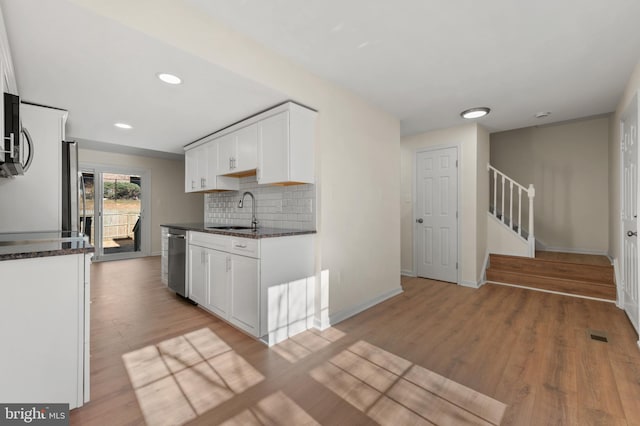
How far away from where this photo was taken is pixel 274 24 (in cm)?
200

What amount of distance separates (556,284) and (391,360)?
328 centimetres

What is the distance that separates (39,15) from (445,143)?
4.49m

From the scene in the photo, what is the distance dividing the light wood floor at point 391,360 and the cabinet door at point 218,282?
15cm

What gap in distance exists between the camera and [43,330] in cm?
148

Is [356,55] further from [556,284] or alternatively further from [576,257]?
[576,257]

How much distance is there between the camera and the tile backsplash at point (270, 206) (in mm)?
2965

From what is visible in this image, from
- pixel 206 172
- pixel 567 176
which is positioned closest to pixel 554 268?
pixel 567 176

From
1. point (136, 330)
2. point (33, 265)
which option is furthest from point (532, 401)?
point (136, 330)

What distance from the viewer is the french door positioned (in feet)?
20.2

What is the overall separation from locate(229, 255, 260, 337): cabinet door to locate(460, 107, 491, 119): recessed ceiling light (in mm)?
3180

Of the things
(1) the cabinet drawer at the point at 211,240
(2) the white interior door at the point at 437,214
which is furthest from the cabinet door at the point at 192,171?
(2) the white interior door at the point at 437,214

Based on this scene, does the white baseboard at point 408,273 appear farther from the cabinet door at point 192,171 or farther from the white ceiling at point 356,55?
the cabinet door at point 192,171

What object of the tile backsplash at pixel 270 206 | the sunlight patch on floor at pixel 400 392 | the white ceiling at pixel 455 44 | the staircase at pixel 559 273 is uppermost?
the white ceiling at pixel 455 44

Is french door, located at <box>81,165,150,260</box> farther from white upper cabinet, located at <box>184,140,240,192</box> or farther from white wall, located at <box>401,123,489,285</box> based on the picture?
white wall, located at <box>401,123,489,285</box>
